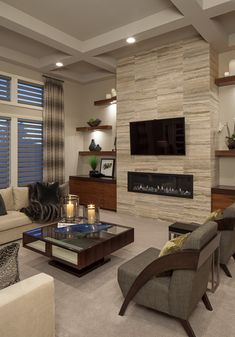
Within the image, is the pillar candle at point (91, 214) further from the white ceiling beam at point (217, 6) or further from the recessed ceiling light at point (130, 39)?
the white ceiling beam at point (217, 6)

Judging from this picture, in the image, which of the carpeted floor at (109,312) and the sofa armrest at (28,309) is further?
the carpeted floor at (109,312)

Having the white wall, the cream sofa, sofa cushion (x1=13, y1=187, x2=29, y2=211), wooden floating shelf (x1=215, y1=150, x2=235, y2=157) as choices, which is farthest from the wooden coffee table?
the white wall

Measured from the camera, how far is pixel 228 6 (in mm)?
3482

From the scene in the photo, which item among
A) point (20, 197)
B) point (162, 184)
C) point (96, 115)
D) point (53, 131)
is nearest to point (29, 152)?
point (53, 131)

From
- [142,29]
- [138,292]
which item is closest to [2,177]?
[142,29]

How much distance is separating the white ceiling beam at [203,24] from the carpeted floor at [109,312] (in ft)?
11.5

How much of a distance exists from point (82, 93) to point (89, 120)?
3.04ft

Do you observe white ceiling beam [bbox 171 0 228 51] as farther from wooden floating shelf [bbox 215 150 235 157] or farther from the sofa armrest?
the sofa armrest

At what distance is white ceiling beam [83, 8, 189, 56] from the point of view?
12.8ft

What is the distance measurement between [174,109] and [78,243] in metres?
3.34

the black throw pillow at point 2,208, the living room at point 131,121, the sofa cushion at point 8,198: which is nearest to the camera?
the living room at point 131,121

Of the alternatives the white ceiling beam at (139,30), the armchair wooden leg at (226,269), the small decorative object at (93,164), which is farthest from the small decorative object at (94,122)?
the armchair wooden leg at (226,269)

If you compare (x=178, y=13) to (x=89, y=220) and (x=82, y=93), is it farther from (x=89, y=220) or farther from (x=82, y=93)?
(x=82, y=93)

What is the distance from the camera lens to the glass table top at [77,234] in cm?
291
